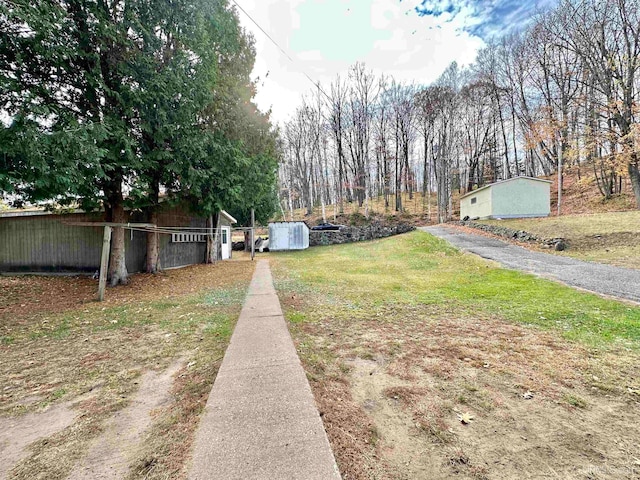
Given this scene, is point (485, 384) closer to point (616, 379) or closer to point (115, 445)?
point (616, 379)

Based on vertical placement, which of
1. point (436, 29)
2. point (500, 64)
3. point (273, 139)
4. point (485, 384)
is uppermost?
point (500, 64)

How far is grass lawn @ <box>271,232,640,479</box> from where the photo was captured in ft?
5.65

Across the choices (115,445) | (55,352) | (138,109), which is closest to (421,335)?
(115,445)

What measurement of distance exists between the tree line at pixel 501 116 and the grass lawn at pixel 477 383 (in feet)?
54.0

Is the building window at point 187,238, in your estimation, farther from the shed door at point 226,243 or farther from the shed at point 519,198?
the shed at point 519,198

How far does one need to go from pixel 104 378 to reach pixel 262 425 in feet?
6.65

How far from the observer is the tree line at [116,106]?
4.99 metres

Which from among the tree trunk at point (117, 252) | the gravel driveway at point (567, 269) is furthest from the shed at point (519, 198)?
the tree trunk at point (117, 252)

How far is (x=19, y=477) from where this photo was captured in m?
1.59

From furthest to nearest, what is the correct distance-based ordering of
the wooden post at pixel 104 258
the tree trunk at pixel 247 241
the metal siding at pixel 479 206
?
the tree trunk at pixel 247 241 → the metal siding at pixel 479 206 → the wooden post at pixel 104 258

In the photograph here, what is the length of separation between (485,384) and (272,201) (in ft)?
59.6

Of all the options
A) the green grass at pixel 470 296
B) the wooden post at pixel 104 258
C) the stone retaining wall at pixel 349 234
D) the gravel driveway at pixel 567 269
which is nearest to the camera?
the green grass at pixel 470 296

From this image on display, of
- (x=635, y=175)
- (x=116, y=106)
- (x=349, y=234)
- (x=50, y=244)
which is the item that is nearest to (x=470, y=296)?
(x=116, y=106)

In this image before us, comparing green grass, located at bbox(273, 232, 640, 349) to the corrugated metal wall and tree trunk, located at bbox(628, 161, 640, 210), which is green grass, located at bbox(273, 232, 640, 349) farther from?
tree trunk, located at bbox(628, 161, 640, 210)
